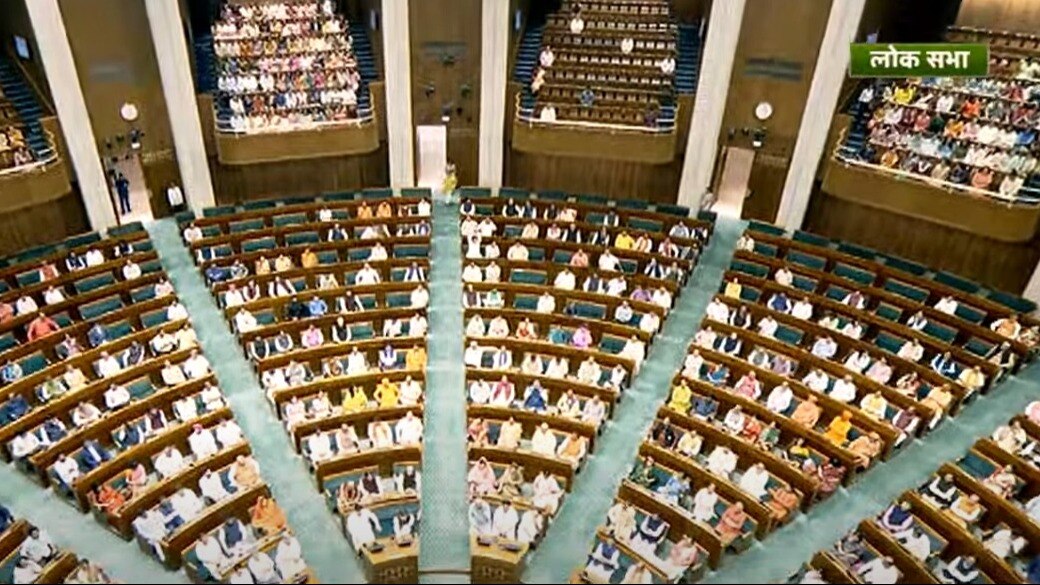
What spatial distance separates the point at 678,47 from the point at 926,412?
28.9 ft

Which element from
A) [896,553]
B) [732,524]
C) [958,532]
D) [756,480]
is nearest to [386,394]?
[732,524]

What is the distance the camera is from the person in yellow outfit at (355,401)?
9.76 m

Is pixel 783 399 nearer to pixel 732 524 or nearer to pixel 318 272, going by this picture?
pixel 732 524

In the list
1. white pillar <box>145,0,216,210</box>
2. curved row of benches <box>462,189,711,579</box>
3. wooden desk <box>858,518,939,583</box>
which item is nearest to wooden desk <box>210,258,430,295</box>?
curved row of benches <box>462,189,711,579</box>

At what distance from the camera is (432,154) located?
16.0m

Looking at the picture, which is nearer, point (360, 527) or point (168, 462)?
point (360, 527)

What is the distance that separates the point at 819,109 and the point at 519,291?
6.07 metres

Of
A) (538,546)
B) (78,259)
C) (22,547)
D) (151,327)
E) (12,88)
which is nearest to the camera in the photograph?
(22,547)

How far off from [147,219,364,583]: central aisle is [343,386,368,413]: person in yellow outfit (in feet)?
2.65

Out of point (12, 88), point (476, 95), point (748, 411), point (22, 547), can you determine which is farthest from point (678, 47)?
point (22, 547)

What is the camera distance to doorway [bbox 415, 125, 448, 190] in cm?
1574

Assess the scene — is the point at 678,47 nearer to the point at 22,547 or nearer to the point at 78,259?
the point at 78,259

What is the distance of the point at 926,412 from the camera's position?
945 centimetres

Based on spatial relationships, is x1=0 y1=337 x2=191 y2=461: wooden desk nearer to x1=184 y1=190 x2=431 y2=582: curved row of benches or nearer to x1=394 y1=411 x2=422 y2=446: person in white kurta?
x1=184 y1=190 x2=431 y2=582: curved row of benches
